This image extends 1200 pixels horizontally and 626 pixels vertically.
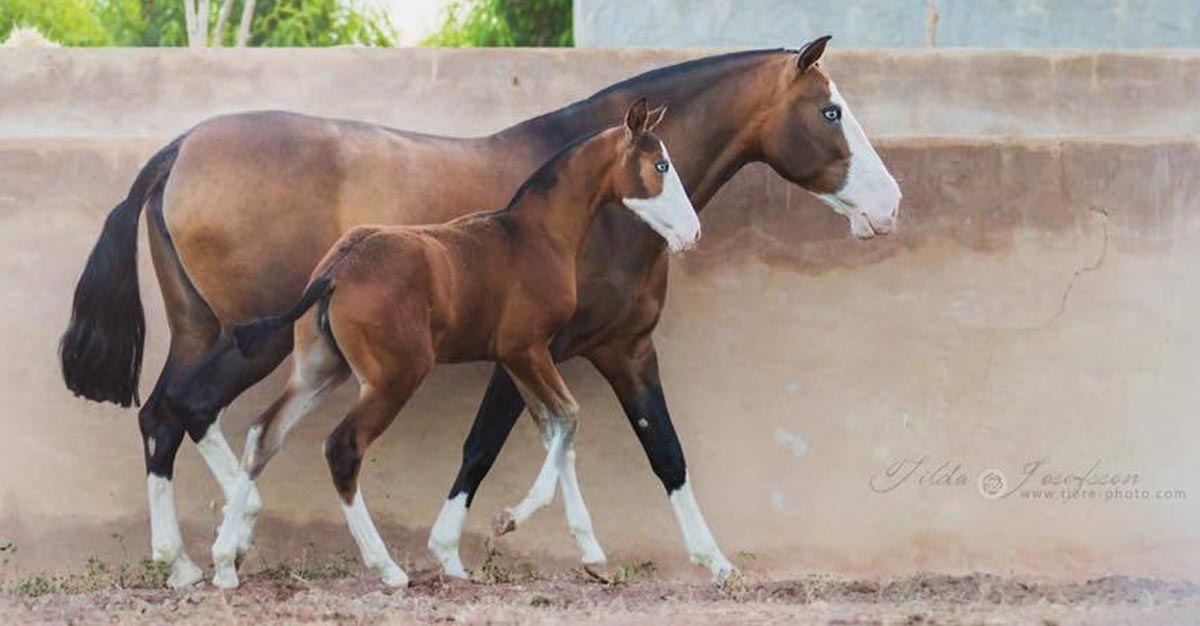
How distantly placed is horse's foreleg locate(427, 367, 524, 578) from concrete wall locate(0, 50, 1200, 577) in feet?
1.20

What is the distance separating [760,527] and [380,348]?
2.08 meters

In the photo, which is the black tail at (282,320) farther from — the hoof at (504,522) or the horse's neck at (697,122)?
the horse's neck at (697,122)

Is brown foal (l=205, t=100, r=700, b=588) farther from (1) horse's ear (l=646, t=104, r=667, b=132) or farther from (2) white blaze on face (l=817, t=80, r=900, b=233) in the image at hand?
(2) white blaze on face (l=817, t=80, r=900, b=233)

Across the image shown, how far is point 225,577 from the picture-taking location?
8.40 meters

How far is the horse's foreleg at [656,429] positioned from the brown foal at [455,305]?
1.49 feet

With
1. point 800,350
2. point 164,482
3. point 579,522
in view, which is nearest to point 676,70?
point 800,350

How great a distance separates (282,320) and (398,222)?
930 mm

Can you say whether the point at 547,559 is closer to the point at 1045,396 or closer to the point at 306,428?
the point at 306,428

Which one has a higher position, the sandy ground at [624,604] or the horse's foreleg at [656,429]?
the horse's foreleg at [656,429]

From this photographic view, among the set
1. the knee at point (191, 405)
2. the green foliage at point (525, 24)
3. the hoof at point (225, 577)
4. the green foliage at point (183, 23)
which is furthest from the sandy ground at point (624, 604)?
the green foliage at point (183, 23)

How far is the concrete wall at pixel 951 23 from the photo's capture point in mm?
11180

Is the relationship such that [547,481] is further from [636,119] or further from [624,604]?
[636,119]

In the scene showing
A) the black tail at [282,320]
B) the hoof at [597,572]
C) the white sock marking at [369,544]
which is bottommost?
the hoof at [597,572]

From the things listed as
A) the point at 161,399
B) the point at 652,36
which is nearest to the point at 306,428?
the point at 161,399
